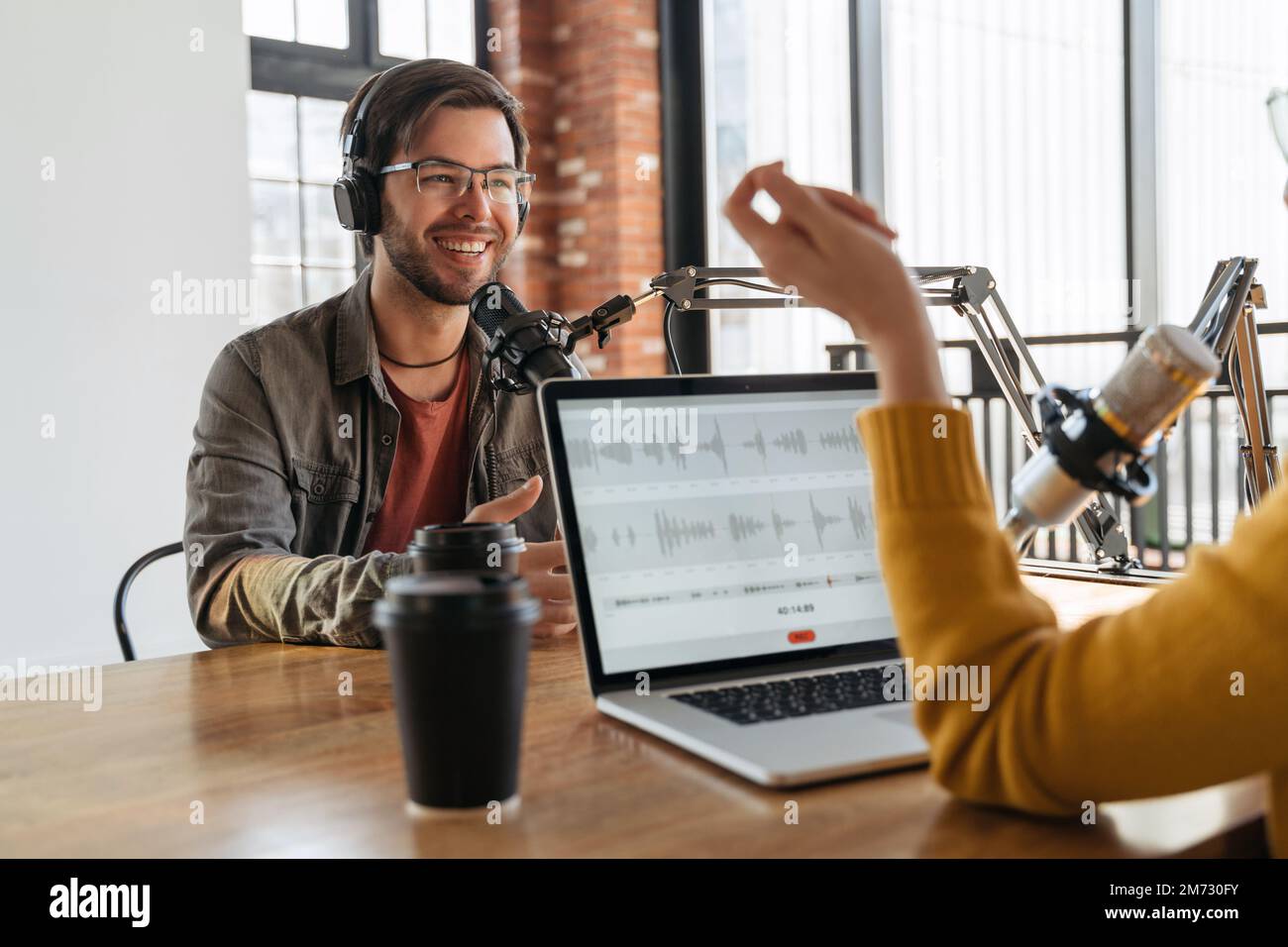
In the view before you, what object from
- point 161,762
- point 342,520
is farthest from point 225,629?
point 161,762

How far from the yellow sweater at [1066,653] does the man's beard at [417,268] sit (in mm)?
1060

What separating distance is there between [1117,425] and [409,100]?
1.25 metres

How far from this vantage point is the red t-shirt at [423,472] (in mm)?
1608

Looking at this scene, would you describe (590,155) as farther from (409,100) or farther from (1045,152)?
(409,100)

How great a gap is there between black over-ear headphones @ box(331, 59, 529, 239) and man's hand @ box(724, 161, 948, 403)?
3.26 ft

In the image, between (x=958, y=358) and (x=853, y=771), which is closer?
(x=853, y=771)

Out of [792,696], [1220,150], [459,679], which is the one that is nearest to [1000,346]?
[792,696]

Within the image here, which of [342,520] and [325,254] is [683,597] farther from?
[325,254]

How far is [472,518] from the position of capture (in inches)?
46.4

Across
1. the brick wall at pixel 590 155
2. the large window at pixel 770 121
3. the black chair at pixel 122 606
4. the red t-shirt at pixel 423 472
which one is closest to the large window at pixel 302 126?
the brick wall at pixel 590 155

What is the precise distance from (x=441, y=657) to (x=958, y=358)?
416 cm

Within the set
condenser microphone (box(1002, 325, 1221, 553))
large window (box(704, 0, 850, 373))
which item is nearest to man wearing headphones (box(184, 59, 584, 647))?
condenser microphone (box(1002, 325, 1221, 553))

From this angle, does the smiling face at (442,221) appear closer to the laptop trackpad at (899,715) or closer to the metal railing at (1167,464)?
the laptop trackpad at (899,715)
